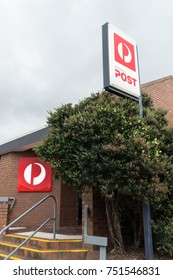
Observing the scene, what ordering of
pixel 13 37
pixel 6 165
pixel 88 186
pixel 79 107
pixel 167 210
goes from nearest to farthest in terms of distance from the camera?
pixel 88 186
pixel 167 210
pixel 79 107
pixel 13 37
pixel 6 165

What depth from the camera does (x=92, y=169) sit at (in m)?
4.36

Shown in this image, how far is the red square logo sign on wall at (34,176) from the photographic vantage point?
29.7ft

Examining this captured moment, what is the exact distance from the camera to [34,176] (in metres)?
9.21

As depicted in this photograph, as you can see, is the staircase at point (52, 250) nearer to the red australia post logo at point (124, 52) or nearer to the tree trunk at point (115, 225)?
the tree trunk at point (115, 225)

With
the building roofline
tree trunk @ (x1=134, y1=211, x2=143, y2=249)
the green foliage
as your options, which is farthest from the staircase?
the building roofline

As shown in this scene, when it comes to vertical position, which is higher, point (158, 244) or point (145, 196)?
point (145, 196)

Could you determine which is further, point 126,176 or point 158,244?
point 158,244

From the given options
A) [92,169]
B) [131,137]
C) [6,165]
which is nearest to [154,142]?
[131,137]

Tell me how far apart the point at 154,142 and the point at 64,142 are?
1579 mm

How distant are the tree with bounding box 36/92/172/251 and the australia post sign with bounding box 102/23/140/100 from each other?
33cm

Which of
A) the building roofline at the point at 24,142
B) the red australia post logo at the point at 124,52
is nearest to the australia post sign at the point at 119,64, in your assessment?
the red australia post logo at the point at 124,52

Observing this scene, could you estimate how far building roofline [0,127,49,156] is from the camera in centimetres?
821

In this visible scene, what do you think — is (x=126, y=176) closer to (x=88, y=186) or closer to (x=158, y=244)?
(x=88, y=186)

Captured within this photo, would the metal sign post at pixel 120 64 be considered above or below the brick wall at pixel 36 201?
above
